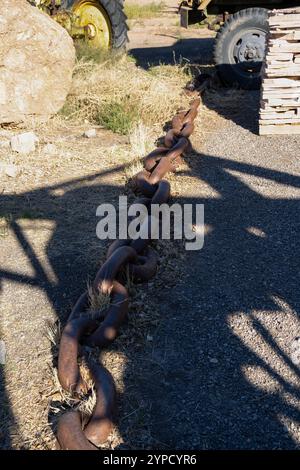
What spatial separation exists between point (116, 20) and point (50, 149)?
4.88 m

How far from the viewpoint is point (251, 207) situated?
183 inches

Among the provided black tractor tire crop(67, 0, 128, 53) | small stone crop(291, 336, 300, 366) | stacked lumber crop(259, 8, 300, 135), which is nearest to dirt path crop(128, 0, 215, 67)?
black tractor tire crop(67, 0, 128, 53)

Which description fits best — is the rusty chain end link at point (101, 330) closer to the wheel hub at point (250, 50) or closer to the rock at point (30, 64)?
the rock at point (30, 64)

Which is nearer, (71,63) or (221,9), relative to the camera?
(71,63)

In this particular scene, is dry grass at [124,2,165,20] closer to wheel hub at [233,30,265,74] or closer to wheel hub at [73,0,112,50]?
wheel hub at [73,0,112,50]

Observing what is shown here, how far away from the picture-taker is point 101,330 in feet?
9.64

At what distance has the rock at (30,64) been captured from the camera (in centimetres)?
694

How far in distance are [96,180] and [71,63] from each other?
2750 mm

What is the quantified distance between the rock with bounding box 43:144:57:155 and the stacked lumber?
7.67 ft

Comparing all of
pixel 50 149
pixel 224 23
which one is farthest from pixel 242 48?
pixel 50 149

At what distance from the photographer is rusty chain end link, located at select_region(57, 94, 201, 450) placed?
236 cm
